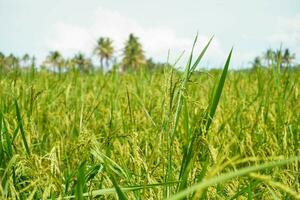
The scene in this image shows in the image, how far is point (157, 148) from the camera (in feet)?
3.52

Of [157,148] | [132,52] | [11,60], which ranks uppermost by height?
[132,52]

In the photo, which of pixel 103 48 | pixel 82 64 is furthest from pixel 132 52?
pixel 82 64

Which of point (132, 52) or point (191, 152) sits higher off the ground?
point (132, 52)

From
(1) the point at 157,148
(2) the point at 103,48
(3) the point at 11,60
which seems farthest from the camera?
(2) the point at 103,48

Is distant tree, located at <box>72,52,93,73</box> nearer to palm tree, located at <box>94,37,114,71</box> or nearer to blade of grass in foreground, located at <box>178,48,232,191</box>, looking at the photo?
blade of grass in foreground, located at <box>178,48,232,191</box>

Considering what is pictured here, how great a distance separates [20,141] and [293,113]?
1278mm

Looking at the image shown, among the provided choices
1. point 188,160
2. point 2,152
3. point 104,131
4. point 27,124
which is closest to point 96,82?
point 104,131

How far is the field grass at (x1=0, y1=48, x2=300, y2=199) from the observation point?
2.81 feet

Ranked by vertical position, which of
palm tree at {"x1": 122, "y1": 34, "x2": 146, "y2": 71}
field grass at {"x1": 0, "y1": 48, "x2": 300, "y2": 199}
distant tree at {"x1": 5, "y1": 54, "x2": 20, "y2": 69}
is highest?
palm tree at {"x1": 122, "y1": 34, "x2": 146, "y2": 71}

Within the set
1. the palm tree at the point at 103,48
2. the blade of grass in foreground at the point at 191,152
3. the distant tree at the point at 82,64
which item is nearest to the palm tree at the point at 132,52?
the palm tree at the point at 103,48

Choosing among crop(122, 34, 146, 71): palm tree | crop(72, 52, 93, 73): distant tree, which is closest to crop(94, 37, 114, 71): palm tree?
crop(122, 34, 146, 71): palm tree

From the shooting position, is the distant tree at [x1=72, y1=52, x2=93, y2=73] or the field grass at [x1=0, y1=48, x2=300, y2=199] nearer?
the field grass at [x1=0, y1=48, x2=300, y2=199]

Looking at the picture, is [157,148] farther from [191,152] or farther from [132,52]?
[132,52]

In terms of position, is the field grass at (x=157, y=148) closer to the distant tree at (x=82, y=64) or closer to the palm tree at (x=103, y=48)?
the distant tree at (x=82, y=64)
